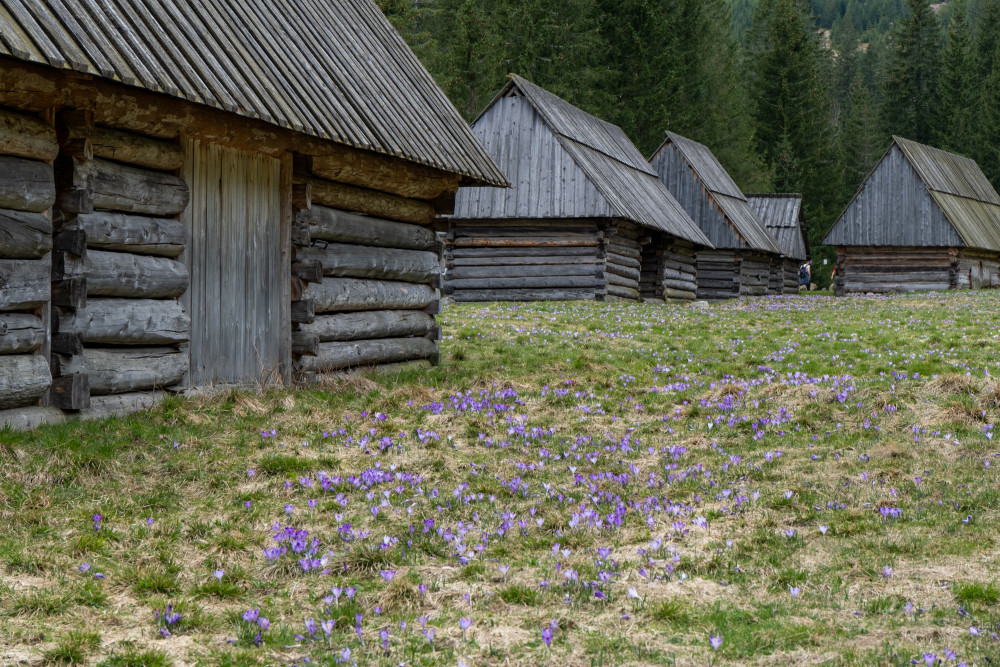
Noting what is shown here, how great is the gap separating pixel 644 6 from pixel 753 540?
46668mm

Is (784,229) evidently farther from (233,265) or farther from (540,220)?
(233,265)

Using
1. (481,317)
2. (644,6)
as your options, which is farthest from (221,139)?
(644,6)

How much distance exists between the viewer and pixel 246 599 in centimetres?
459

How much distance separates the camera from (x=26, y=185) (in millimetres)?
7117

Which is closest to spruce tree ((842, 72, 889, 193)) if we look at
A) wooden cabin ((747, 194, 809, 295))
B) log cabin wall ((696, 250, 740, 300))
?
wooden cabin ((747, 194, 809, 295))

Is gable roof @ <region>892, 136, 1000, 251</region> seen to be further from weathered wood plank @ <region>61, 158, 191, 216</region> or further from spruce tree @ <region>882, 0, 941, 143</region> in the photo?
weathered wood plank @ <region>61, 158, 191, 216</region>

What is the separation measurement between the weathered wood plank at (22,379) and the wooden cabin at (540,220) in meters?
18.2

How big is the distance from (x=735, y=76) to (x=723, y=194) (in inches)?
816

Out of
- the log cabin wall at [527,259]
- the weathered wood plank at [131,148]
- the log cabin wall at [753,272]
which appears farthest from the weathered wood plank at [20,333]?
the log cabin wall at [753,272]

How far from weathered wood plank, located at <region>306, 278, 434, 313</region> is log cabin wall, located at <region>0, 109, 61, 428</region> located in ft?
11.0

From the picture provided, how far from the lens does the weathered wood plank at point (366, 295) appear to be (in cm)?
1061

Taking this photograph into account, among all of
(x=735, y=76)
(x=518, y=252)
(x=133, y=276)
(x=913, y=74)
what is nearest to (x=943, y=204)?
(x=518, y=252)

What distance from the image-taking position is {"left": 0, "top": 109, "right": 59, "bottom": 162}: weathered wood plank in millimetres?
6984

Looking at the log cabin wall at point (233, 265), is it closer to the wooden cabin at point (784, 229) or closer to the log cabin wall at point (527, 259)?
the log cabin wall at point (527, 259)
